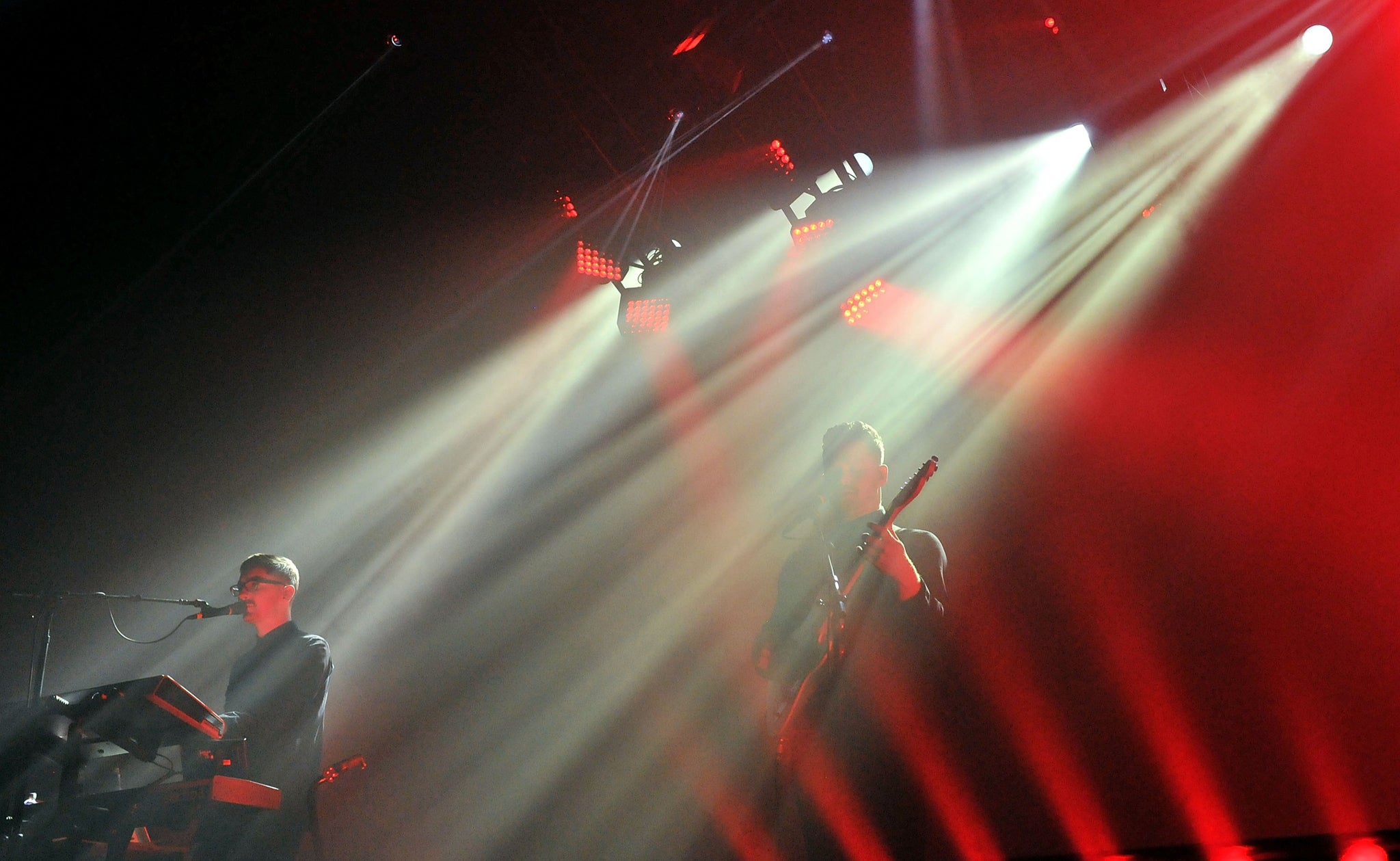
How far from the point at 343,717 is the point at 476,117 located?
2918 millimetres

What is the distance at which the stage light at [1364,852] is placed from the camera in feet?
4.90

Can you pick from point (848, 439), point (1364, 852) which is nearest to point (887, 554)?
point (848, 439)

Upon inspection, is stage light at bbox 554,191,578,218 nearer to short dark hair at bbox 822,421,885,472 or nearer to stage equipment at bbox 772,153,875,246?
stage equipment at bbox 772,153,875,246

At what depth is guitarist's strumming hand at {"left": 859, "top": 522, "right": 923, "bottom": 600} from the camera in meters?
2.08

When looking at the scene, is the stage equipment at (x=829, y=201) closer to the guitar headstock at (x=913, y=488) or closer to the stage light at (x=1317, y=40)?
the stage light at (x=1317, y=40)

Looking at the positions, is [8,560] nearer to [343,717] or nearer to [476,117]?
[343,717]

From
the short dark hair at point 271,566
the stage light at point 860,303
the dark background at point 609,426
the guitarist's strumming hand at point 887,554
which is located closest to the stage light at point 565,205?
the dark background at point 609,426

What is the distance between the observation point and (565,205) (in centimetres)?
388

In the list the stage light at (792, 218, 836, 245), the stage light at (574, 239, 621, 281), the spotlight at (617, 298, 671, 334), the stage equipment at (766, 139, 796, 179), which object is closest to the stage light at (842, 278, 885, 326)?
the stage light at (792, 218, 836, 245)

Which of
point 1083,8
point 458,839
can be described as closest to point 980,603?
point 1083,8

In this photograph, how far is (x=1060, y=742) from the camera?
3176 millimetres

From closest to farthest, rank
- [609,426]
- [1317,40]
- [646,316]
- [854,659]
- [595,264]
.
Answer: [854,659] → [1317,40] → [595,264] → [646,316] → [609,426]

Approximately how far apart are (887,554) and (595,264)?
A: 2455 millimetres

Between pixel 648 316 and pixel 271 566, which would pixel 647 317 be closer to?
pixel 648 316
